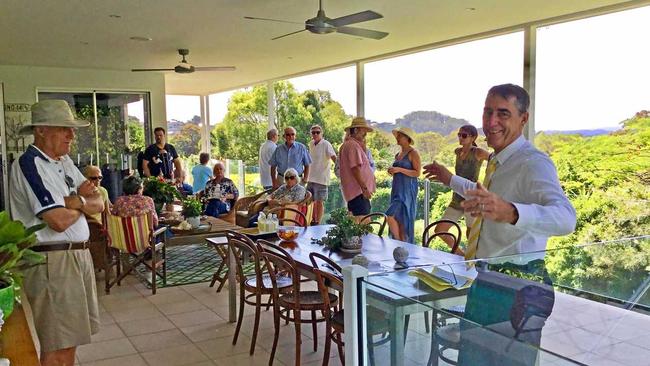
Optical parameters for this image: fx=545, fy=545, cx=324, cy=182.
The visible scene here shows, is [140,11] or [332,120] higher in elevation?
[140,11]

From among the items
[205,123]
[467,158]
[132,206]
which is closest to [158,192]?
[132,206]

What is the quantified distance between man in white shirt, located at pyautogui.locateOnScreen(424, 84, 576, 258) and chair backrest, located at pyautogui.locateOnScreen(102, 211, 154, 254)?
12.1 feet

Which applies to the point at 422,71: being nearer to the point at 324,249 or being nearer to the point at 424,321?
the point at 324,249

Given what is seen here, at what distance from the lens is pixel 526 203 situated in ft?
6.13

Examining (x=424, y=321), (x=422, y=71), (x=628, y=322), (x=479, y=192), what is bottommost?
(x=628, y=322)

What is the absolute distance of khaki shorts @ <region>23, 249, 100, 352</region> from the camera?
2.64 metres

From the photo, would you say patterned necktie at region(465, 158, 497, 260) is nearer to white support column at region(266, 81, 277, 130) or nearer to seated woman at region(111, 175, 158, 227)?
seated woman at region(111, 175, 158, 227)

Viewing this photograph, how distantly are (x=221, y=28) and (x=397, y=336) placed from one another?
484 centimetres

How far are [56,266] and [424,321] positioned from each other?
184 cm

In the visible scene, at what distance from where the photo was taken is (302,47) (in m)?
7.20

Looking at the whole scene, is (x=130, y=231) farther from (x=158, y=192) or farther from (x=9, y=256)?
(x=9, y=256)

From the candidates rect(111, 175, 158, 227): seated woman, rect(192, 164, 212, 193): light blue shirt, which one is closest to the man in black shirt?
rect(192, 164, 212, 193): light blue shirt

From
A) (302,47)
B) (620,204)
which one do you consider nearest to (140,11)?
(302,47)

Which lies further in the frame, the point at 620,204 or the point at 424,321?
the point at 620,204
